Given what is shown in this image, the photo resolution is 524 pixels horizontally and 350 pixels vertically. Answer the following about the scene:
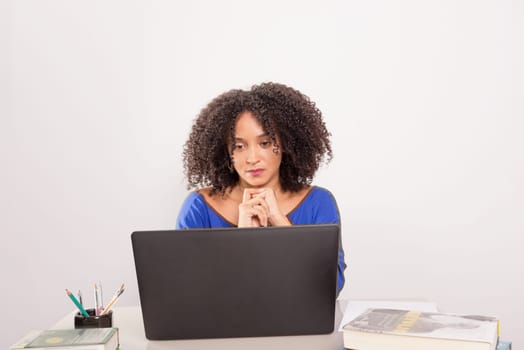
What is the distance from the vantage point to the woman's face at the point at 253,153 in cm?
215

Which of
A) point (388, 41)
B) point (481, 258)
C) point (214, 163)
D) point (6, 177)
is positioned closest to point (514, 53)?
point (388, 41)

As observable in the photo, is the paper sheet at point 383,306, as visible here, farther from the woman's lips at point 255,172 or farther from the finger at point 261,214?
the woman's lips at point 255,172

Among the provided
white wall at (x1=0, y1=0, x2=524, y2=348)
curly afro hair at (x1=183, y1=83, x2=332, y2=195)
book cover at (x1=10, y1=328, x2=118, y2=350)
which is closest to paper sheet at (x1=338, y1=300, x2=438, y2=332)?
book cover at (x1=10, y1=328, x2=118, y2=350)

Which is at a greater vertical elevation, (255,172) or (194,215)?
(255,172)

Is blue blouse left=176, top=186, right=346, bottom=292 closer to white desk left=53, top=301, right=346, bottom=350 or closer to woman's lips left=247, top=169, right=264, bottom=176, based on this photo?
woman's lips left=247, top=169, right=264, bottom=176

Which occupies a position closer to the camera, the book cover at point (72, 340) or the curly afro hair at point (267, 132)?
the book cover at point (72, 340)

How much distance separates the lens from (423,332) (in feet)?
3.67

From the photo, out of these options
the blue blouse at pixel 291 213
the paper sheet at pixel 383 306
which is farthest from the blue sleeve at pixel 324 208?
the paper sheet at pixel 383 306

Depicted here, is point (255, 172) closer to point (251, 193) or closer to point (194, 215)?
point (251, 193)

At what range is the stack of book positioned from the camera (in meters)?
1.09

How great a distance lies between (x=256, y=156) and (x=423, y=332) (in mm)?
1135

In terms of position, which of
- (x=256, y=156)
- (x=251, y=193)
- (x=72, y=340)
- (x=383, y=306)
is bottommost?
(x=383, y=306)

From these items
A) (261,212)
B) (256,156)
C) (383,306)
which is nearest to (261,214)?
(261,212)

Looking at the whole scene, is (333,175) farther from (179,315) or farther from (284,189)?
(179,315)
